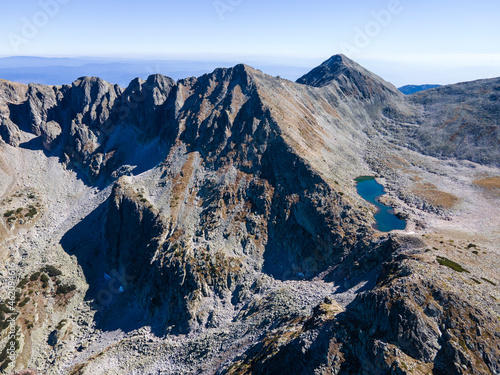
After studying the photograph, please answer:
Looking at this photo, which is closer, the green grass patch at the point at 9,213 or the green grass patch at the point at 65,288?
the green grass patch at the point at 65,288

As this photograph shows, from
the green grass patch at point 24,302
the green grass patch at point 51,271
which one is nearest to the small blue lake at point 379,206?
the green grass patch at point 51,271

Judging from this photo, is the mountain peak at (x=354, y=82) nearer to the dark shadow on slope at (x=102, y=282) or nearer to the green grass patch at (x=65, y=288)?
the dark shadow on slope at (x=102, y=282)

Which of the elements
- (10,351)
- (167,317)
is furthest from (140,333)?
(10,351)

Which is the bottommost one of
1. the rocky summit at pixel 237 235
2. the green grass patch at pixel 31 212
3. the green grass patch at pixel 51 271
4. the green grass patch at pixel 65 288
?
the green grass patch at pixel 65 288

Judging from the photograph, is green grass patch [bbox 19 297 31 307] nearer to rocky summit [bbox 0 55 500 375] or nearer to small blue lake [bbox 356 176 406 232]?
A: rocky summit [bbox 0 55 500 375]

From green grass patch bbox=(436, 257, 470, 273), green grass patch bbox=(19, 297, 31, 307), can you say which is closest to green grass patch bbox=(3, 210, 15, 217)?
green grass patch bbox=(19, 297, 31, 307)

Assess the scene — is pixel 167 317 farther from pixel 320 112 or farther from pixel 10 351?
pixel 320 112

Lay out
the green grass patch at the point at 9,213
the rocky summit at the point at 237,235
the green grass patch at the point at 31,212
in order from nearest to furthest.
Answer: the rocky summit at the point at 237,235
the green grass patch at the point at 9,213
the green grass patch at the point at 31,212
